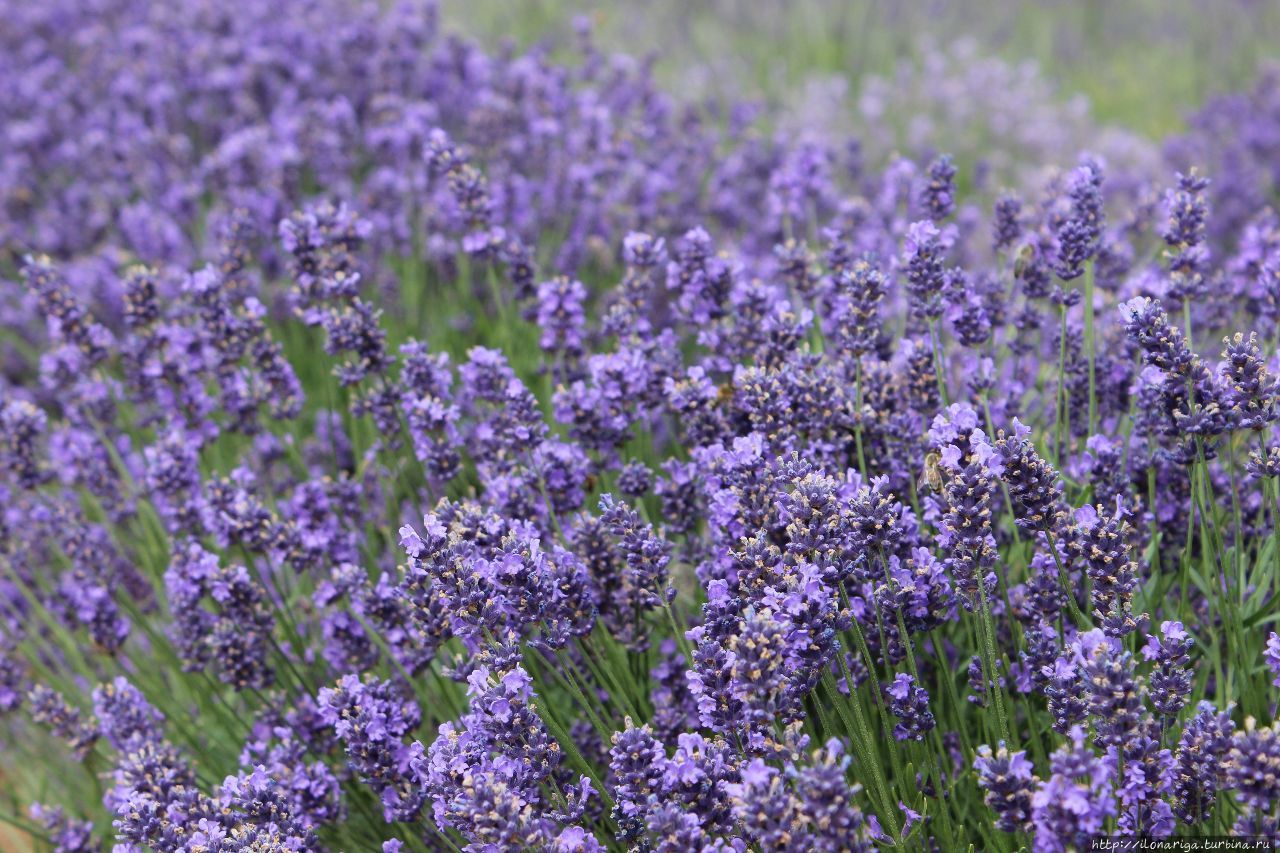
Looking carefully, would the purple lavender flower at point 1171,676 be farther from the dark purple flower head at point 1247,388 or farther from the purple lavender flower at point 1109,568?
the dark purple flower head at point 1247,388

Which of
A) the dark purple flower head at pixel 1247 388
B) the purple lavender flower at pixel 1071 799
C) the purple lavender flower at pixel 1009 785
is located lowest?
the purple lavender flower at pixel 1071 799

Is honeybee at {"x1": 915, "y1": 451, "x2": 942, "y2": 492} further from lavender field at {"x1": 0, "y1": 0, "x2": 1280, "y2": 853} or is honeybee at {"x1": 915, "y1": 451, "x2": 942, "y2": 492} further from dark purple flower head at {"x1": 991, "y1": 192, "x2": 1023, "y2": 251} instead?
dark purple flower head at {"x1": 991, "y1": 192, "x2": 1023, "y2": 251}

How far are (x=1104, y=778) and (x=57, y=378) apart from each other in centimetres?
335

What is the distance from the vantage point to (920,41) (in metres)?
9.20

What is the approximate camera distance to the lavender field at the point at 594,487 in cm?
202

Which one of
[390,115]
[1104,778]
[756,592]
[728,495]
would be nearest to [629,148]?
[390,115]

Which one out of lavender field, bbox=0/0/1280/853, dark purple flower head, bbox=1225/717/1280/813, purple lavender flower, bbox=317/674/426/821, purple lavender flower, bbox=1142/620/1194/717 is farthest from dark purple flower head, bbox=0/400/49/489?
dark purple flower head, bbox=1225/717/1280/813

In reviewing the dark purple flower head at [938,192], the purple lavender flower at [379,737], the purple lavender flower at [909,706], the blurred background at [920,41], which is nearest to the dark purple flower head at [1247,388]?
the purple lavender flower at [909,706]

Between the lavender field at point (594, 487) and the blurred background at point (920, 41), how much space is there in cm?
277

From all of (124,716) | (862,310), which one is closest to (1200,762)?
(862,310)

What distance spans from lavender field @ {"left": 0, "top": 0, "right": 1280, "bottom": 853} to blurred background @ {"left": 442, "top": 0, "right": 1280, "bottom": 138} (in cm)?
277

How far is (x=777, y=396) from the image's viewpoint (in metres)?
2.43

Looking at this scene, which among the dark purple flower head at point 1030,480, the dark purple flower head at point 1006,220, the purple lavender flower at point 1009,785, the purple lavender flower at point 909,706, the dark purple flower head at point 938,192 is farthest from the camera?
the dark purple flower head at point 1006,220

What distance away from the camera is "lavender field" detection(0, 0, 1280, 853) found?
2023 mm
